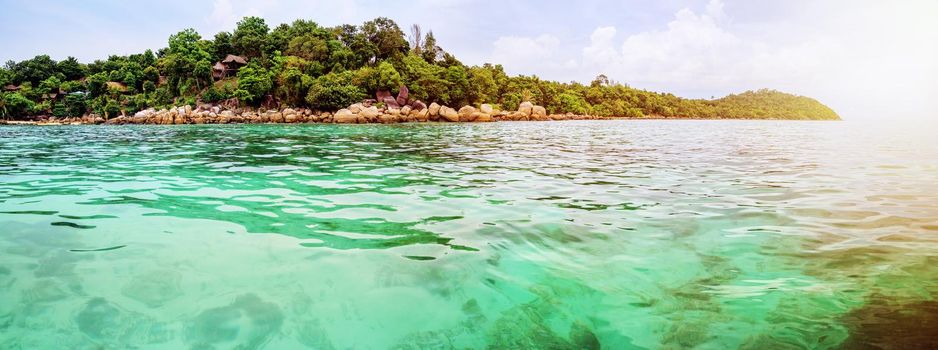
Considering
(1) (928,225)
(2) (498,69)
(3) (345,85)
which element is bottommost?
(1) (928,225)

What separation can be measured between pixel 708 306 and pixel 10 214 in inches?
268

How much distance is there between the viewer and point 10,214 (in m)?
4.65

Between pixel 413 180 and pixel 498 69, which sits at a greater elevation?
pixel 498 69

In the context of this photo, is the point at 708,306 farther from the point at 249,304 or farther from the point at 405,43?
the point at 405,43

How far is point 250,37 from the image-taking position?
200ft

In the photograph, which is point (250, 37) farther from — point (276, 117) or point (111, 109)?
point (276, 117)

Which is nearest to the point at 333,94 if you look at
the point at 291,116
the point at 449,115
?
the point at 291,116

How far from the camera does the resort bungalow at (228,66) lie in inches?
2335

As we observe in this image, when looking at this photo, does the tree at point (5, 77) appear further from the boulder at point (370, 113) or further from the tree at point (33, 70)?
the boulder at point (370, 113)

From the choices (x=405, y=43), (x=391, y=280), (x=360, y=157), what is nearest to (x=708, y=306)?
(x=391, y=280)

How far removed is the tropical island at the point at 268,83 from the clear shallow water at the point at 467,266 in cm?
4142

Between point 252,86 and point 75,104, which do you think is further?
point 75,104

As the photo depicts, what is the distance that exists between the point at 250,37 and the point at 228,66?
5.18 metres

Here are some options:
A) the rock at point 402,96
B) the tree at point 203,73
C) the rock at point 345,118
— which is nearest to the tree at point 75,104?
the tree at point 203,73
